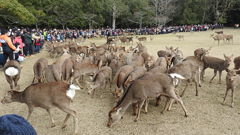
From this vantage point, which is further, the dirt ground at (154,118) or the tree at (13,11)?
the tree at (13,11)

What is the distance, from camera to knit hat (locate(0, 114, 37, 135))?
1.57 metres

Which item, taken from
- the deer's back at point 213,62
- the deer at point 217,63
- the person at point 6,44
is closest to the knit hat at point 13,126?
the deer at point 217,63

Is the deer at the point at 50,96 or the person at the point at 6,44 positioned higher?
the person at the point at 6,44

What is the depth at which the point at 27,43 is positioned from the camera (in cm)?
1472

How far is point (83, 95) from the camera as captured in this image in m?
7.48

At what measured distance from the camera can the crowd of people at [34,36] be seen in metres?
9.79

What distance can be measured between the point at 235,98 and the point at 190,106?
5.25ft

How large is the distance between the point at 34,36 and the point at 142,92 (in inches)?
545

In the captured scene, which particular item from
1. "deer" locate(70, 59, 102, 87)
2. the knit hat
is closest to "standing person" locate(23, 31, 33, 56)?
"deer" locate(70, 59, 102, 87)

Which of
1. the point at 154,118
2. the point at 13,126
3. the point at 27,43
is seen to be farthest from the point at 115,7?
the point at 13,126

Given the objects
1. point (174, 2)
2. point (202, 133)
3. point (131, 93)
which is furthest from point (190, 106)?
point (174, 2)

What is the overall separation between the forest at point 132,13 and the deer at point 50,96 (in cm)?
3220

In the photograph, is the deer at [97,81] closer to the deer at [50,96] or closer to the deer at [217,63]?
the deer at [50,96]

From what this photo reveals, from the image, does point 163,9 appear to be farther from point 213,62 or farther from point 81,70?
point 81,70
